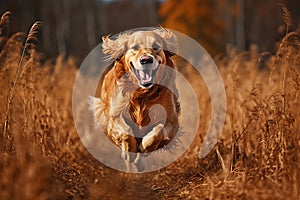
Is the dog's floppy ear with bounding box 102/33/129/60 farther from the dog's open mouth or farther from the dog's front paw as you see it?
the dog's front paw

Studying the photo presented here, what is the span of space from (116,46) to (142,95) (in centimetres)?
53

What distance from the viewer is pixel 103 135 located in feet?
15.3

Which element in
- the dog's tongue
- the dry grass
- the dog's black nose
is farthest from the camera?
the dog's tongue

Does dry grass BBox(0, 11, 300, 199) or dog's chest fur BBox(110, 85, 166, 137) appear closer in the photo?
dry grass BBox(0, 11, 300, 199)

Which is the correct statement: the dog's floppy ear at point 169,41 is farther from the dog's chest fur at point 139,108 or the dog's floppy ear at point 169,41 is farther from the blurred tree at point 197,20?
the blurred tree at point 197,20

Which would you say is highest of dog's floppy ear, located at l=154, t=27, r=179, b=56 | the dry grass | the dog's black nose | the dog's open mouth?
dog's floppy ear, located at l=154, t=27, r=179, b=56

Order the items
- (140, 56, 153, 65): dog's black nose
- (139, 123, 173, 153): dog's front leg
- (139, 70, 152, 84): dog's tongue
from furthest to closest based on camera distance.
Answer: (139, 123, 173, 153): dog's front leg, (139, 70, 152, 84): dog's tongue, (140, 56, 153, 65): dog's black nose

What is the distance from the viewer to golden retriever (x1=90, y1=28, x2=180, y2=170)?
375 cm

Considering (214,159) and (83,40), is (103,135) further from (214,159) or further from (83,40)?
Answer: (83,40)

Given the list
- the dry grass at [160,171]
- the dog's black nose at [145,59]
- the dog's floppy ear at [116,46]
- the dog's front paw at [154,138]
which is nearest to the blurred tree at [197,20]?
the dry grass at [160,171]

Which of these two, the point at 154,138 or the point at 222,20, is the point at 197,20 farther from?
the point at 154,138

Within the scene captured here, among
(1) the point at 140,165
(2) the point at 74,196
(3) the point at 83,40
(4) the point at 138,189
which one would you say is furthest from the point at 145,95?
(3) the point at 83,40

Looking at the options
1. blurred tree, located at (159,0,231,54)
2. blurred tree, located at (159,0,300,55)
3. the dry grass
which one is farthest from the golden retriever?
blurred tree, located at (159,0,231,54)

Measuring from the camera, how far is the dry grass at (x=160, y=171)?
2.39 meters
